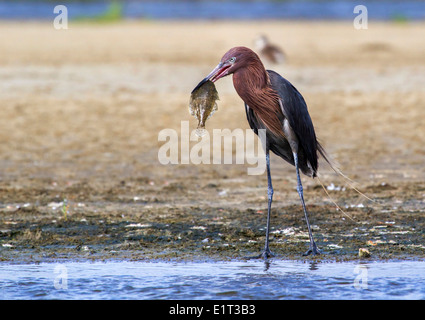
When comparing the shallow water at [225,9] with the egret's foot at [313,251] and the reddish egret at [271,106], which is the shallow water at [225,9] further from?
the egret's foot at [313,251]

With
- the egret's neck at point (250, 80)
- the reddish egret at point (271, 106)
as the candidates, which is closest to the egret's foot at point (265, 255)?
the reddish egret at point (271, 106)

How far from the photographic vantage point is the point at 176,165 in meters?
9.27

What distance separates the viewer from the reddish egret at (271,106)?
580cm

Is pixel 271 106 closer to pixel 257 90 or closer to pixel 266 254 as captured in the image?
pixel 257 90

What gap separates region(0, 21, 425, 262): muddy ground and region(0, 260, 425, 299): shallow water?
25cm

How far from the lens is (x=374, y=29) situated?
2356 cm

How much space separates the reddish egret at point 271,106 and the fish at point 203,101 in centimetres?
12

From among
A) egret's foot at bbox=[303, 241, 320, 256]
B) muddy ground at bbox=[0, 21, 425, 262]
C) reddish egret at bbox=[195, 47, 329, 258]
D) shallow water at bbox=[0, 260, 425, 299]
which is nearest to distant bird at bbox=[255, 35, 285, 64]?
muddy ground at bbox=[0, 21, 425, 262]

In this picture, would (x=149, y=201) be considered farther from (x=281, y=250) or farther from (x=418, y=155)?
(x=418, y=155)

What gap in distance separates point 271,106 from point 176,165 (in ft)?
11.4

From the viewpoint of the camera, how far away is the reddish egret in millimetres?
5801

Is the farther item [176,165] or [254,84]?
[176,165]

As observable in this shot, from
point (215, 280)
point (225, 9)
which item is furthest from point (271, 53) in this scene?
point (225, 9)
